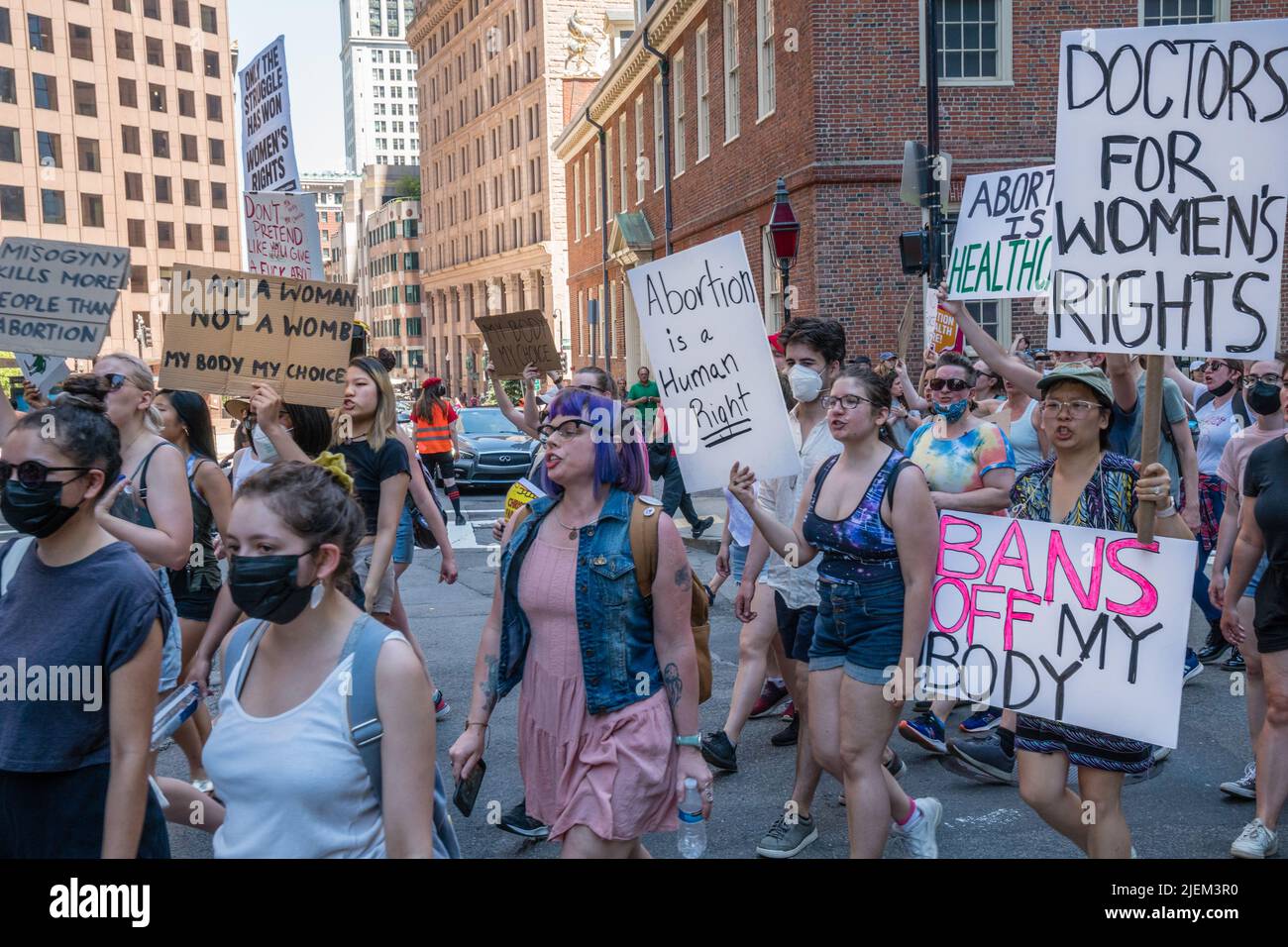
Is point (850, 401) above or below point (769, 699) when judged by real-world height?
above

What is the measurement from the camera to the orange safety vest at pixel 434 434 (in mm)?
15742

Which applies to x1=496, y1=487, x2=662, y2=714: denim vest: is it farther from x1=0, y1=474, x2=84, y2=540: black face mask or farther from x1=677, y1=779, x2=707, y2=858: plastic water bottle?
x1=0, y1=474, x2=84, y2=540: black face mask

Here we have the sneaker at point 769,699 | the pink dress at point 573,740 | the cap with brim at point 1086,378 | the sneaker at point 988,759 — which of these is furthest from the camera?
the sneaker at point 769,699

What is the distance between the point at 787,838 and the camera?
4.89 m

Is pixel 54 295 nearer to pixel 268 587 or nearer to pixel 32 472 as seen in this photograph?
pixel 32 472

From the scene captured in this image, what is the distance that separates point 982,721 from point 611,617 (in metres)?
3.54

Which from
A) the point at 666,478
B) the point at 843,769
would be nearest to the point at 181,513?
the point at 843,769

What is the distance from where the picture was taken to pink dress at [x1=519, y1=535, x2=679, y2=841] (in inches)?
138

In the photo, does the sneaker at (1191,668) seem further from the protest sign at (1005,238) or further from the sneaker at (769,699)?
the protest sign at (1005,238)

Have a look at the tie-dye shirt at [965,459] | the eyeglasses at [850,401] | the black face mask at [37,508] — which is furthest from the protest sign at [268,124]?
the black face mask at [37,508]

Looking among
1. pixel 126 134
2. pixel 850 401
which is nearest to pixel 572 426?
pixel 850 401

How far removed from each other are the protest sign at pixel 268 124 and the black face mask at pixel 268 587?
21.0 ft

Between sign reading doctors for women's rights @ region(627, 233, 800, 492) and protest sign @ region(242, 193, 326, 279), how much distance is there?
12.8ft

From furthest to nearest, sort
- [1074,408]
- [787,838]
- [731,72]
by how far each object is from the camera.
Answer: [731,72]
[787,838]
[1074,408]
